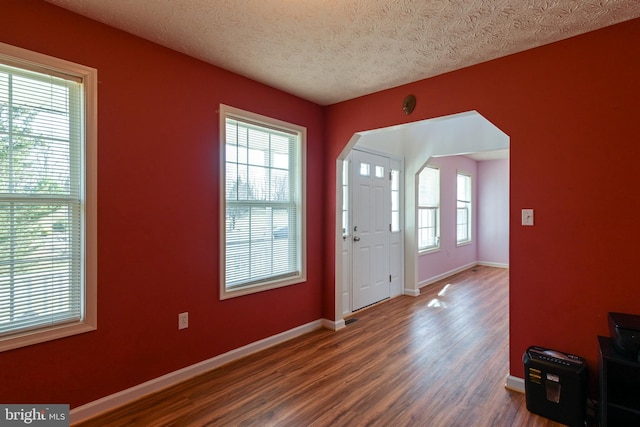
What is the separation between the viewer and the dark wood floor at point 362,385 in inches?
80.7

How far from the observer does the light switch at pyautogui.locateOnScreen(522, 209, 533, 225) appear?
7.68 feet

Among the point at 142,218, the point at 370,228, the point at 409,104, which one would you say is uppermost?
the point at 409,104

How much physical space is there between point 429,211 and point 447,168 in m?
1.09

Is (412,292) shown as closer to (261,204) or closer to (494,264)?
(261,204)

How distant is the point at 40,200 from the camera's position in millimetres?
1884

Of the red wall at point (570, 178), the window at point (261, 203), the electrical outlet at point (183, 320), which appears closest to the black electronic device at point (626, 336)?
the red wall at point (570, 178)

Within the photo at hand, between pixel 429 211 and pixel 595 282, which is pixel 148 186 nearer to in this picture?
pixel 595 282

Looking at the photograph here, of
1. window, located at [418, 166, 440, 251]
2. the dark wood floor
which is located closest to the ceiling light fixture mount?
the dark wood floor

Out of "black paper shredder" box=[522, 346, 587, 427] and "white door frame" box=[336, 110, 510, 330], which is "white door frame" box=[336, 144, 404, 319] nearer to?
"white door frame" box=[336, 110, 510, 330]

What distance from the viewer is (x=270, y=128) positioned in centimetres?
313

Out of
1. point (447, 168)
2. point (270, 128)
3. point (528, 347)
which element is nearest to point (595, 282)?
point (528, 347)

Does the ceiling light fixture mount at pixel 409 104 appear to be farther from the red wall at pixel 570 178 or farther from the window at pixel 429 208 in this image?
the window at pixel 429 208

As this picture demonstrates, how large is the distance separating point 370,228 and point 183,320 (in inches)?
105

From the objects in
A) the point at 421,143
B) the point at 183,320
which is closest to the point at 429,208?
the point at 421,143
